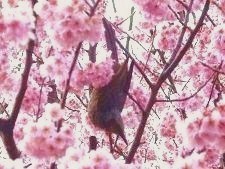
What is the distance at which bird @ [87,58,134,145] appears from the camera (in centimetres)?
392

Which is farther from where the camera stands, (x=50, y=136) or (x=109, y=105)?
(x=109, y=105)

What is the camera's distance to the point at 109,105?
3916 millimetres

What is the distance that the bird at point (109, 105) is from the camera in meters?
3.92

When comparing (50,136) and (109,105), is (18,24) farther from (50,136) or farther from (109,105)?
(109,105)

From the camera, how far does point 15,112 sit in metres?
3.60

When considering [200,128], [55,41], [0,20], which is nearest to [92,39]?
[55,41]

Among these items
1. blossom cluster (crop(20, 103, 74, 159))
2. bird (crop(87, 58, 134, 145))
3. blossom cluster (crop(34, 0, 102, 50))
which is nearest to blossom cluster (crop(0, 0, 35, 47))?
blossom cluster (crop(34, 0, 102, 50))

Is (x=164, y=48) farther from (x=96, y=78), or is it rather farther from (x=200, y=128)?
(x=200, y=128)

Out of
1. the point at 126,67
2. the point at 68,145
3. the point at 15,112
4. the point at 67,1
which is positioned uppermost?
the point at 126,67

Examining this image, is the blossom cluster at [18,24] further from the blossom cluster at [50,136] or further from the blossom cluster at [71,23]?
the blossom cluster at [50,136]

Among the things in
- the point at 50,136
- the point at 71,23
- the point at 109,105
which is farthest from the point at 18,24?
the point at 109,105

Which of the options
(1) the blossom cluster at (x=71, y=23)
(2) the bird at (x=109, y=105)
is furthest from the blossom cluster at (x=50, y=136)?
(2) the bird at (x=109, y=105)

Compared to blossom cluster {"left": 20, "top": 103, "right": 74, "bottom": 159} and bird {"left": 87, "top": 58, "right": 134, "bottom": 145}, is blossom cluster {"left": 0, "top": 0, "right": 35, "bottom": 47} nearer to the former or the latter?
blossom cluster {"left": 20, "top": 103, "right": 74, "bottom": 159}

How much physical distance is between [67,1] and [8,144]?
1220 millimetres
